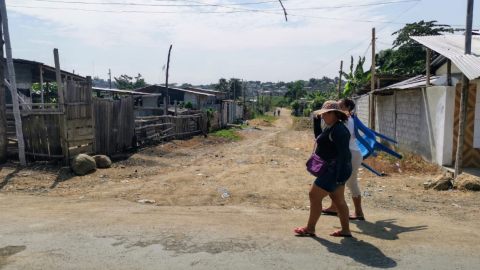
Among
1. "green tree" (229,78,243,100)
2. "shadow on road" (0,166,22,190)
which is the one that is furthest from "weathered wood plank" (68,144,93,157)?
"green tree" (229,78,243,100)

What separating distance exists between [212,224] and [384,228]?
2.18m

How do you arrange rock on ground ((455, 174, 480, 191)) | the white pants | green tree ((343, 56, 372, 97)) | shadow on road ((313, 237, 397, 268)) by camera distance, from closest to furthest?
shadow on road ((313, 237, 397, 268)) → the white pants → rock on ground ((455, 174, 480, 191)) → green tree ((343, 56, 372, 97))

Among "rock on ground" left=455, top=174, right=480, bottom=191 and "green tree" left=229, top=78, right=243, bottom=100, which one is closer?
"rock on ground" left=455, top=174, right=480, bottom=191

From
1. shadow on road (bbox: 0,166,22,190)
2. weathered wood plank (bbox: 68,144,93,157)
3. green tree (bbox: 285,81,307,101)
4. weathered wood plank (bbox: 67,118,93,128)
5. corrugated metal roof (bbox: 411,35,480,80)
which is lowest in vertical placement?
shadow on road (bbox: 0,166,22,190)

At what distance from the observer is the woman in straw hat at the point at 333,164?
394cm

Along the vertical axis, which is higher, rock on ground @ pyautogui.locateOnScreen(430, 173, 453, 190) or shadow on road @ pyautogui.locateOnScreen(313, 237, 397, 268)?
shadow on road @ pyautogui.locateOnScreen(313, 237, 397, 268)

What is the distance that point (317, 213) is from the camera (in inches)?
166

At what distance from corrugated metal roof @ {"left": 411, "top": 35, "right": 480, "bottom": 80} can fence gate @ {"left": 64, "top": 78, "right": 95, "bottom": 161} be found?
346 inches

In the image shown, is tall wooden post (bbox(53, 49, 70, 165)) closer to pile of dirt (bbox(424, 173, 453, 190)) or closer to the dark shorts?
the dark shorts

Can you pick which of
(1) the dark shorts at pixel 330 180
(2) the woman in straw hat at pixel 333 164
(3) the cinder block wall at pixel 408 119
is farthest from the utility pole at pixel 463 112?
(1) the dark shorts at pixel 330 180

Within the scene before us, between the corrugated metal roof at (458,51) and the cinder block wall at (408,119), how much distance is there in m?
1.49

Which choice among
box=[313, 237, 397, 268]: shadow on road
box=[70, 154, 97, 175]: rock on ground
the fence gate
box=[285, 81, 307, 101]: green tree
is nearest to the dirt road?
box=[313, 237, 397, 268]: shadow on road

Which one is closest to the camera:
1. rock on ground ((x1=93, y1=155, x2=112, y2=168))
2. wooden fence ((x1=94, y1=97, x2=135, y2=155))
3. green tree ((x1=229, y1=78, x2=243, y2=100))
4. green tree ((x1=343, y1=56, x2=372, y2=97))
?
rock on ground ((x1=93, y1=155, x2=112, y2=168))

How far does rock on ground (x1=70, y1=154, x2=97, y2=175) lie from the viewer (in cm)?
862
